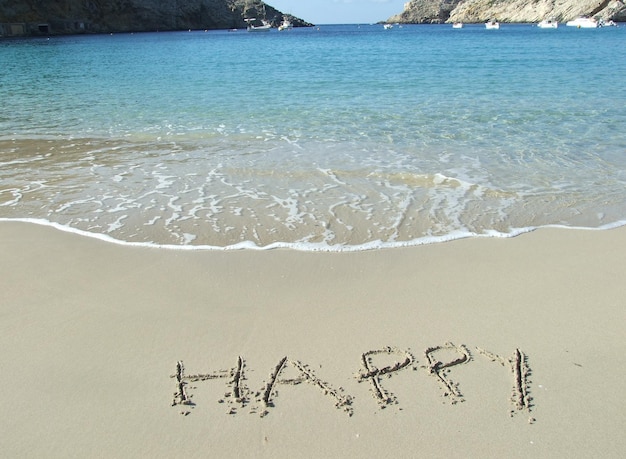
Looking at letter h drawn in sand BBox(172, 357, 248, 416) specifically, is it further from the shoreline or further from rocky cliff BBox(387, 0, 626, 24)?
rocky cliff BBox(387, 0, 626, 24)

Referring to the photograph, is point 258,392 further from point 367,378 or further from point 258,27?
point 258,27

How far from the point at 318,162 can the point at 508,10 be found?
14884 cm

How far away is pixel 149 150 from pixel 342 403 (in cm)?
736

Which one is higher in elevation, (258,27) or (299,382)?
(299,382)

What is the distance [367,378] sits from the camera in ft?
9.89

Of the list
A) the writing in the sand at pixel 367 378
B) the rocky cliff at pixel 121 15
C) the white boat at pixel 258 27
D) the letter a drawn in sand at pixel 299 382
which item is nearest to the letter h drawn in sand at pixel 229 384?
the writing in the sand at pixel 367 378

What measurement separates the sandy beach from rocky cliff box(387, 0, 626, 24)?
10892cm

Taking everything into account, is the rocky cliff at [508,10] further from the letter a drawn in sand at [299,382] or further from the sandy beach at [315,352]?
the letter a drawn in sand at [299,382]

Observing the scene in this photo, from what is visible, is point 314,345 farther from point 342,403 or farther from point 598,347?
point 598,347

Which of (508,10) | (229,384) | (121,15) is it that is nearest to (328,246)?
(229,384)

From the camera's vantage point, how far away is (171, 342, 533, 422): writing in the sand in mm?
2820

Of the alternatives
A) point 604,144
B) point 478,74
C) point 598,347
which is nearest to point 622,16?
point 478,74

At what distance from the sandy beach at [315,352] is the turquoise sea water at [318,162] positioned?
2.44ft

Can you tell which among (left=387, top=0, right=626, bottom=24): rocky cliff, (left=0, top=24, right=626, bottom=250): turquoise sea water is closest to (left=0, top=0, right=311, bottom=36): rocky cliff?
(left=387, top=0, right=626, bottom=24): rocky cliff
